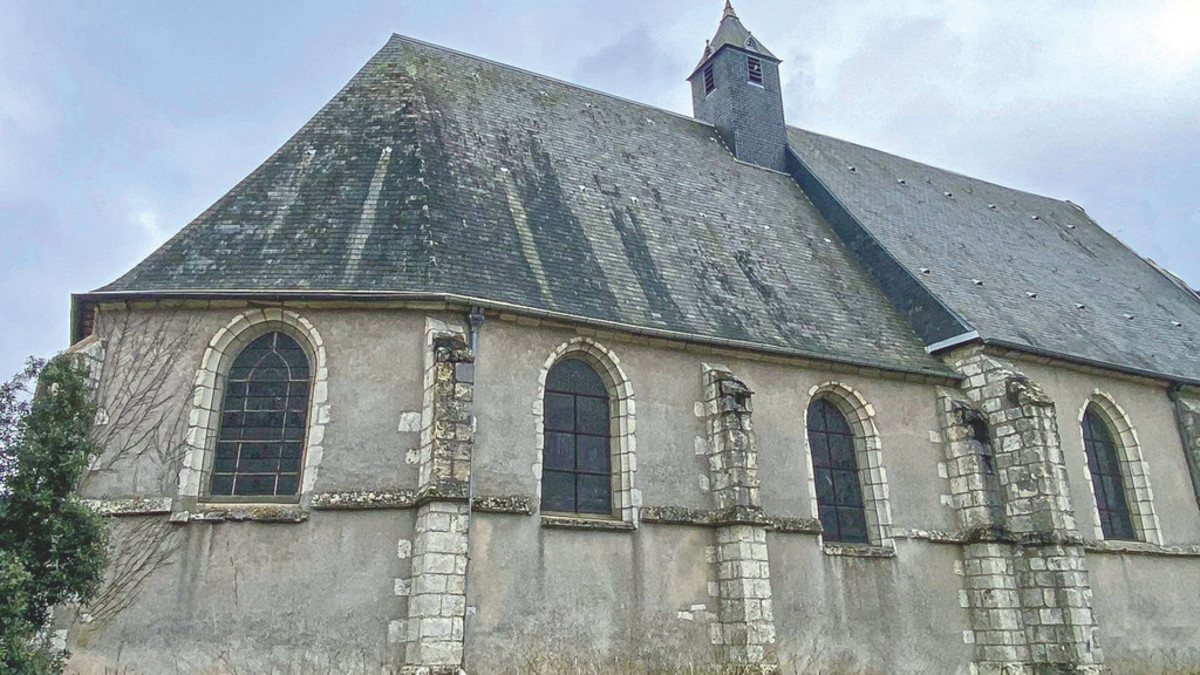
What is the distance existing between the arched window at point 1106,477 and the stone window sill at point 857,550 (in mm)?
4646

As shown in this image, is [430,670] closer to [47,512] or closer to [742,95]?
[47,512]

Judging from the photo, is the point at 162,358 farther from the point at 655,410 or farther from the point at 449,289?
the point at 655,410

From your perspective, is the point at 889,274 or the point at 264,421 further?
the point at 889,274

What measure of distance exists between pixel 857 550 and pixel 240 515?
26.1 ft

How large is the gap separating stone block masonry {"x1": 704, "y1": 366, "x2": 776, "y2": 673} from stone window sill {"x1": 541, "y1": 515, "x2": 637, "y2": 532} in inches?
49.2

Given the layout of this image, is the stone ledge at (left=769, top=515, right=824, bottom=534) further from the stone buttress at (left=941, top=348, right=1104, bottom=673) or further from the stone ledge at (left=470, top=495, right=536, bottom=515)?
the stone ledge at (left=470, top=495, right=536, bottom=515)

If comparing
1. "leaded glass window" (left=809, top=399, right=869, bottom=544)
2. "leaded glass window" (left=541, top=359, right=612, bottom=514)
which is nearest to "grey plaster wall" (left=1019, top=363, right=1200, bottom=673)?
"leaded glass window" (left=809, top=399, right=869, bottom=544)

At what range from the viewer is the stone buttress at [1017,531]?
1195 centimetres

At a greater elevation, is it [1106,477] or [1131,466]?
[1131,466]

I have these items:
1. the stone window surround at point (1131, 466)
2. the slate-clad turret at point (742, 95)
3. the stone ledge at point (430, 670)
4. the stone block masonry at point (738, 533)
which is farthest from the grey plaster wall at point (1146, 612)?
the stone ledge at point (430, 670)

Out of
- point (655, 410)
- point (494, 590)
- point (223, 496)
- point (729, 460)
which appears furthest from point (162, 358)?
point (729, 460)

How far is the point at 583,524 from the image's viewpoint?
1028cm

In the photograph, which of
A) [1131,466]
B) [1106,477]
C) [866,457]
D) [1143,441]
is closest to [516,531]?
[866,457]

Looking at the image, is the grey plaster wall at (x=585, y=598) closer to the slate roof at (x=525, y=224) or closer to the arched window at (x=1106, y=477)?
the slate roof at (x=525, y=224)
